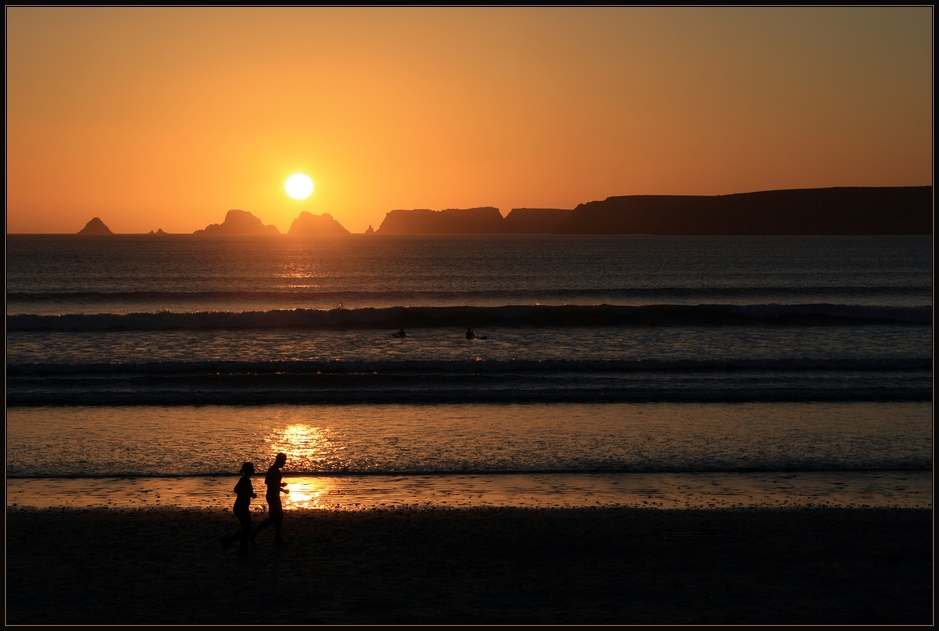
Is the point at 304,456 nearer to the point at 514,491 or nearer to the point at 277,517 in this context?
the point at 514,491

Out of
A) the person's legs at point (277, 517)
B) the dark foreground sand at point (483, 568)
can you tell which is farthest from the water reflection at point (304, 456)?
the person's legs at point (277, 517)

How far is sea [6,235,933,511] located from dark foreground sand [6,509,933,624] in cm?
83

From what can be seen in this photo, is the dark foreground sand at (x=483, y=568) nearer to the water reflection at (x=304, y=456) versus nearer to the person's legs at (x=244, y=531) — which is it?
the person's legs at (x=244, y=531)

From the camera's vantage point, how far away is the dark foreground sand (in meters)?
8.41

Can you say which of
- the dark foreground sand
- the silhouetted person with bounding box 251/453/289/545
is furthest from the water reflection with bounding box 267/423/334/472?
the silhouetted person with bounding box 251/453/289/545

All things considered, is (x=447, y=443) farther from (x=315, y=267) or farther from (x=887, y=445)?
(x=315, y=267)

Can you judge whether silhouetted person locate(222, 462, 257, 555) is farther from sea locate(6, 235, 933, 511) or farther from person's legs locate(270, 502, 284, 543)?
sea locate(6, 235, 933, 511)

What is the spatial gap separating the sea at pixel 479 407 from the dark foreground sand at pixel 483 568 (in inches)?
32.6

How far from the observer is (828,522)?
11.0 meters

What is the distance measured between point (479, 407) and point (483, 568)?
32.2 ft

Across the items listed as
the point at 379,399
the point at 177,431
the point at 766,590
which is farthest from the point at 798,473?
the point at 177,431

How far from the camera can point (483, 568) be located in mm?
9617

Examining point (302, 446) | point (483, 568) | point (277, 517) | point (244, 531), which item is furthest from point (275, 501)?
point (302, 446)

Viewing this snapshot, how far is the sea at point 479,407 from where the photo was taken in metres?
13.0
